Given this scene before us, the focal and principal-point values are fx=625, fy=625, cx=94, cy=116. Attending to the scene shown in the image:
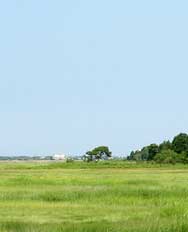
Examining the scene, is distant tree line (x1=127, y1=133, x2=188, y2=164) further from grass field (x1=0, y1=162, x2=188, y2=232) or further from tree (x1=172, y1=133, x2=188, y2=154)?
grass field (x1=0, y1=162, x2=188, y2=232)

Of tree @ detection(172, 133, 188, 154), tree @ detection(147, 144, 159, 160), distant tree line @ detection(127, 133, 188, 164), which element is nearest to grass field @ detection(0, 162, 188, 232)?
distant tree line @ detection(127, 133, 188, 164)

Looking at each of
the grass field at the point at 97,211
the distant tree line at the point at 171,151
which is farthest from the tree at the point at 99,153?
the grass field at the point at 97,211

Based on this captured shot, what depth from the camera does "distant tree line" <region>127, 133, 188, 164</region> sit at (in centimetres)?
8575

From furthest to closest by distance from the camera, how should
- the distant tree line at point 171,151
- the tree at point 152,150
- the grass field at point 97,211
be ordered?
the tree at point 152,150, the distant tree line at point 171,151, the grass field at point 97,211

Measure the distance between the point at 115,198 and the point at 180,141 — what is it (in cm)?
7346

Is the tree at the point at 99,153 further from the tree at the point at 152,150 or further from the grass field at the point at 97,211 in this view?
the grass field at the point at 97,211

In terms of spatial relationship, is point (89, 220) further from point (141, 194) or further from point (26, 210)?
point (141, 194)

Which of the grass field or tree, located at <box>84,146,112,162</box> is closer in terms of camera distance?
the grass field

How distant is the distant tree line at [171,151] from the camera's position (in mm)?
85750

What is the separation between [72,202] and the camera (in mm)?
21672

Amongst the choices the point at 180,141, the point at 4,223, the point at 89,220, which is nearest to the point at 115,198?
the point at 89,220

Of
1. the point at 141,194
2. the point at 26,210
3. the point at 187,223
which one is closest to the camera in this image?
the point at 187,223

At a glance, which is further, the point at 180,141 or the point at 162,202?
the point at 180,141

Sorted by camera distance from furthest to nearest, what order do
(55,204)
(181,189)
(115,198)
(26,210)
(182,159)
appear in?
(182,159), (181,189), (115,198), (55,204), (26,210)
